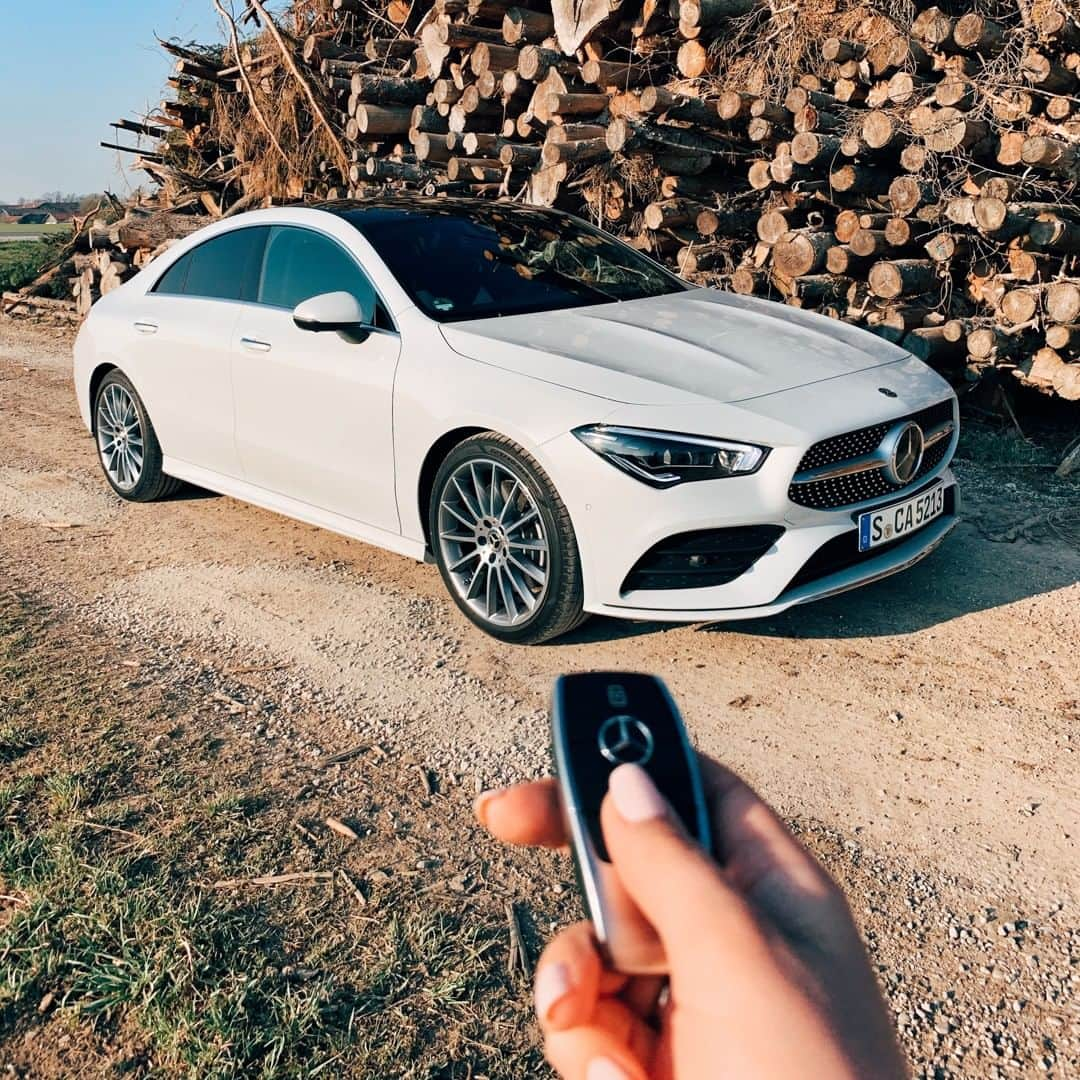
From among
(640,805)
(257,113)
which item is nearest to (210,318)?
(640,805)

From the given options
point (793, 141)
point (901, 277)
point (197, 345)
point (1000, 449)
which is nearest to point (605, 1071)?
point (197, 345)

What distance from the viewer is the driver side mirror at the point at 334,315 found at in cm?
461

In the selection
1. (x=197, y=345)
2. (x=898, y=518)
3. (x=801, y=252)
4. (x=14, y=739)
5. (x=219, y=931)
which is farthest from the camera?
(x=801, y=252)

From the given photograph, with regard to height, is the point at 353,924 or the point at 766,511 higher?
the point at 766,511

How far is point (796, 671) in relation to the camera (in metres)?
4.02

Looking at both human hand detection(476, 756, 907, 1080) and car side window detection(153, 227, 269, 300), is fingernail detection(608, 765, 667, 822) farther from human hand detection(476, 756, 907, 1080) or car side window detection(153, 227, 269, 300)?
car side window detection(153, 227, 269, 300)

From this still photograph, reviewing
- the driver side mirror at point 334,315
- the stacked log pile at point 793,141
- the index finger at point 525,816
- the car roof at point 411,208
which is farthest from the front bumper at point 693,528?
the stacked log pile at point 793,141

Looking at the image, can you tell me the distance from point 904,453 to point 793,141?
377cm

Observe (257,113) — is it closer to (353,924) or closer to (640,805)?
(353,924)

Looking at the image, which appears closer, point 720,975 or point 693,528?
point 720,975

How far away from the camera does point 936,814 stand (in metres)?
3.13

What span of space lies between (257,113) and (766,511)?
10.2 meters

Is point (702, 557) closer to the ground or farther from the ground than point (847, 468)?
closer to the ground

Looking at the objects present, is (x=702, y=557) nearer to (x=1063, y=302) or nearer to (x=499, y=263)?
(x=499, y=263)
